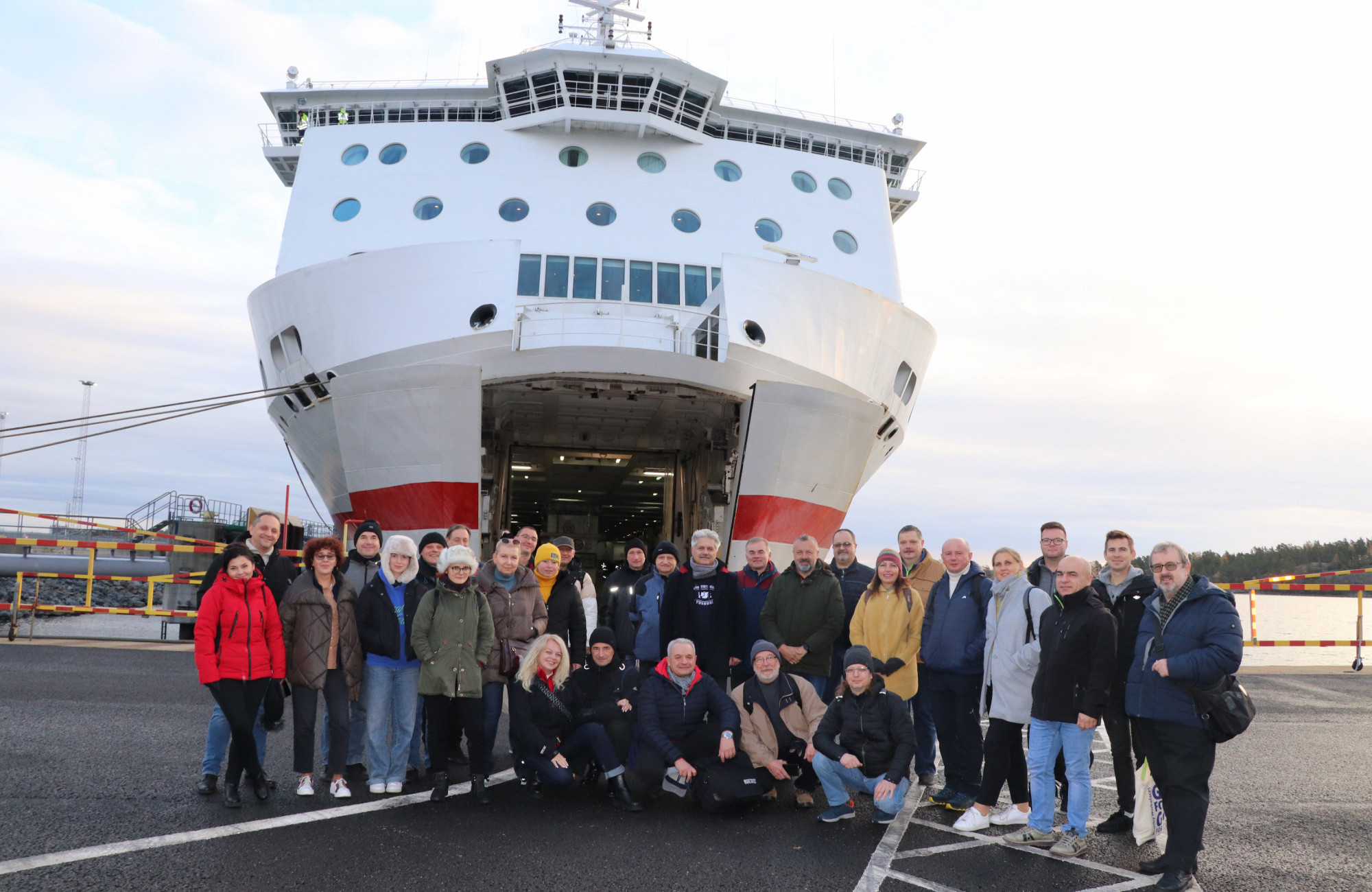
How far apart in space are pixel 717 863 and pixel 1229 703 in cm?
211

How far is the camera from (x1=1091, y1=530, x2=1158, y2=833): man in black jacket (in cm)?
446

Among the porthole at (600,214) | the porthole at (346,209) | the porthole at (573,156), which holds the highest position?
the porthole at (573,156)

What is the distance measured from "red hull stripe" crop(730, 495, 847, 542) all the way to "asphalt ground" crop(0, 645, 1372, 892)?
5427 millimetres

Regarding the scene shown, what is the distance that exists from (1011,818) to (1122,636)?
1.02m

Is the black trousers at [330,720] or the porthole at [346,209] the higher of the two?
the porthole at [346,209]

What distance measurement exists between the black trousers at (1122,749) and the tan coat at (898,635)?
1.00 metres

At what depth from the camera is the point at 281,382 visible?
12180mm

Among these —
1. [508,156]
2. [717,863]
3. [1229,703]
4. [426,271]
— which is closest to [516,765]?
Result: [717,863]

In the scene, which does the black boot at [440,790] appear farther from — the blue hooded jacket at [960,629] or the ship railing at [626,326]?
the ship railing at [626,326]

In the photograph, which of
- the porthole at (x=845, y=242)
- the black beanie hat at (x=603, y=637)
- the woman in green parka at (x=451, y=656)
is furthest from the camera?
the porthole at (x=845, y=242)

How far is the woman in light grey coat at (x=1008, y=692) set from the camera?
4422 millimetres

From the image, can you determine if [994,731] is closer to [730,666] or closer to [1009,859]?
[1009,859]

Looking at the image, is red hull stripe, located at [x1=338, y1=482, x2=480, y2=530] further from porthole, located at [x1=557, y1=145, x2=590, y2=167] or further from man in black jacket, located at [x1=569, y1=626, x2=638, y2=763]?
man in black jacket, located at [x1=569, y1=626, x2=638, y2=763]

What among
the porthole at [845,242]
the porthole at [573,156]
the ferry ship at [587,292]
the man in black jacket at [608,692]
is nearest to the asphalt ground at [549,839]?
the man in black jacket at [608,692]
